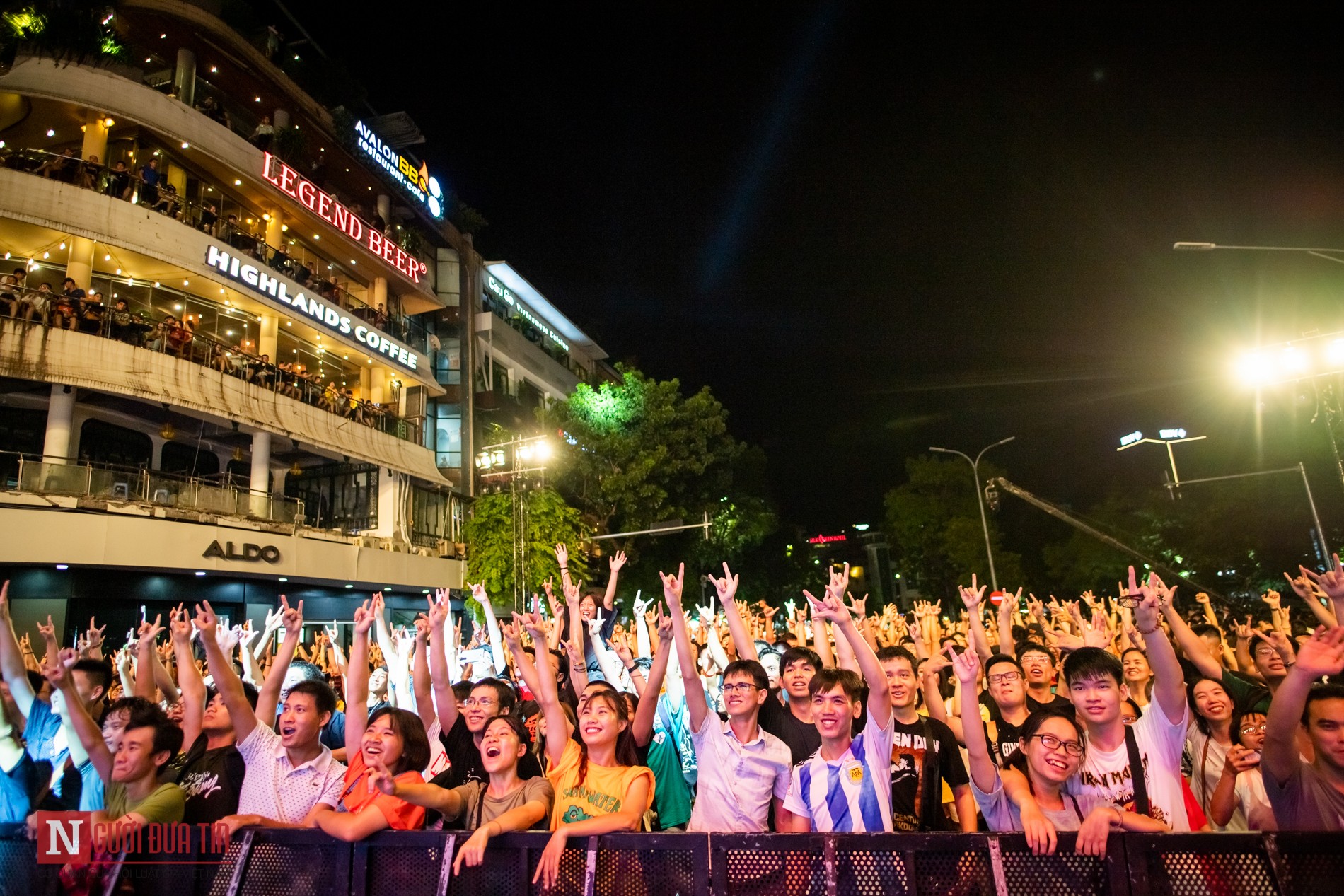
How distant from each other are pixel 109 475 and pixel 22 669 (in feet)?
44.5

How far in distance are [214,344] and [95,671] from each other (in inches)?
619

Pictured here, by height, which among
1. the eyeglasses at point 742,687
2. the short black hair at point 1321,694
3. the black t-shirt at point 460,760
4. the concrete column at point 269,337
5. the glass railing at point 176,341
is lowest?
the black t-shirt at point 460,760

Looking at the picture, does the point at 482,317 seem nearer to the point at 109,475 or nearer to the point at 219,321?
the point at 219,321

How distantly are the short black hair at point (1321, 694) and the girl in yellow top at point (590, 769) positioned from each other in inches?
105

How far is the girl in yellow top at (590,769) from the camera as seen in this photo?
9.57 feet

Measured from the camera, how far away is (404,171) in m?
27.1

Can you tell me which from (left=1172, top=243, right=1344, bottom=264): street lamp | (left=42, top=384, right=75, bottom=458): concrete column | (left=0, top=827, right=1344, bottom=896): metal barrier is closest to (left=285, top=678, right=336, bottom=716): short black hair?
(left=0, top=827, right=1344, bottom=896): metal barrier

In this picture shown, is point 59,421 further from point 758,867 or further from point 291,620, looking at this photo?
point 758,867

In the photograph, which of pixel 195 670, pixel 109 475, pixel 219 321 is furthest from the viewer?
pixel 219 321

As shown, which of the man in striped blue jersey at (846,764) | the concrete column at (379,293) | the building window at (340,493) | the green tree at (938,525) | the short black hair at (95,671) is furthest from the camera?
the green tree at (938,525)

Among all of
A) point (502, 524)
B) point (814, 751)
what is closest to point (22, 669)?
point (814, 751)

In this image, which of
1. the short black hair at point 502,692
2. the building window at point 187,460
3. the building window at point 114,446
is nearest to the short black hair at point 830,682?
the short black hair at point 502,692

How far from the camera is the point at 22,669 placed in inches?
173

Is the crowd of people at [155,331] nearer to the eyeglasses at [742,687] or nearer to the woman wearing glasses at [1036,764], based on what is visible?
the eyeglasses at [742,687]
